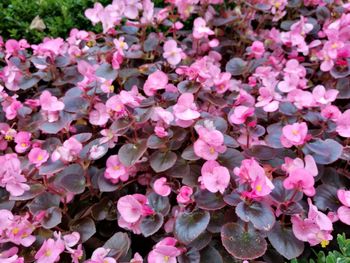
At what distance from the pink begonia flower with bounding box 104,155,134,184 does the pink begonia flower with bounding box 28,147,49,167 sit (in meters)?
0.16

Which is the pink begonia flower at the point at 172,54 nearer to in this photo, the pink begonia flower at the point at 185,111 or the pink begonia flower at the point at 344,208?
the pink begonia flower at the point at 185,111

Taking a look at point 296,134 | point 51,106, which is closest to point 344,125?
point 296,134

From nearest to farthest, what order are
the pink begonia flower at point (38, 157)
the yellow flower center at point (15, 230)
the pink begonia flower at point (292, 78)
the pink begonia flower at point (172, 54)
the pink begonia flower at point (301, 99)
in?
the yellow flower center at point (15, 230)
the pink begonia flower at point (38, 157)
the pink begonia flower at point (301, 99)
the pink begonia flower at point (292, 78)
the pink begonia flower at point (172, 54)

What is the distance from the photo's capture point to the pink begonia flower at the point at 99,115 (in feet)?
4.32

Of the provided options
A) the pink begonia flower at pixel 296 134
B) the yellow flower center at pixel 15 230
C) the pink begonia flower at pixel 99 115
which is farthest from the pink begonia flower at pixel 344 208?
the yellow flower center at pixel 15 230

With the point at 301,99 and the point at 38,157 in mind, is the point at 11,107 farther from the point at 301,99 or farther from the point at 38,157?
the point at 301,99

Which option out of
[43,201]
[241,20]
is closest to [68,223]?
[43,201]

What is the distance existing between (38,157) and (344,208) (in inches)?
29.6

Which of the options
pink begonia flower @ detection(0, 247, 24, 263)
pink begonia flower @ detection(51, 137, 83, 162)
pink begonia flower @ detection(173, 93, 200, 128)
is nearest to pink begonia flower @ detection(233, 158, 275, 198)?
pink begonia flower @ detection(173, 93, 200, 128)

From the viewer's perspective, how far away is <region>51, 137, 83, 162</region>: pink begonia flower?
47.1 inches

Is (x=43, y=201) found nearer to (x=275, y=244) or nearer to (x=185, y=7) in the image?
(x=275, y=244)

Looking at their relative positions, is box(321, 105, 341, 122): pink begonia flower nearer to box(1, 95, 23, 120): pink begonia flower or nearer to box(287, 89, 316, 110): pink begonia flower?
box(287, 89, 316, 110): pink begonia flower

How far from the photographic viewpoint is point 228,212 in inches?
44.4

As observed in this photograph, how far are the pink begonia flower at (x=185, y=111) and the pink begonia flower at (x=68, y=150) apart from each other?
26cm
